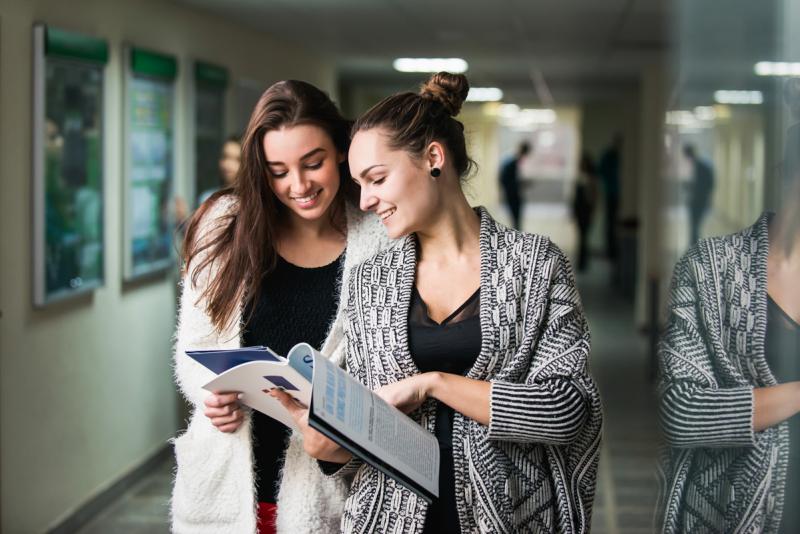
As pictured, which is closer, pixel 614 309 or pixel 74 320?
pixel 74 320

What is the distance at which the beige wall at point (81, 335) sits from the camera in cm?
450

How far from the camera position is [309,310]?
7.80 feet

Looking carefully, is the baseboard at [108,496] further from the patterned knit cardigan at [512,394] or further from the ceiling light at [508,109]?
the ceiling light at [508,109]

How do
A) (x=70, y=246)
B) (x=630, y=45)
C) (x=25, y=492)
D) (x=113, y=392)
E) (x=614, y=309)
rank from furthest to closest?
1. (x=614, y=309)
2. (x=630, y=45)
3. (x=113, y=392)
4. (x=70, y=246)
5. (x=25, y=492)

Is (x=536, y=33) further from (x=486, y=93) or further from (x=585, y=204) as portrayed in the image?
(x=585, y=204)

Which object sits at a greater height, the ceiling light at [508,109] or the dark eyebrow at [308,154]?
the ceiling light at [508,109]

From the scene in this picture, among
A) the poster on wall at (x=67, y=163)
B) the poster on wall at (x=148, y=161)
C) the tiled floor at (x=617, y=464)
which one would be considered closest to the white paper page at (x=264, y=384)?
the tiled floor at (x=617, y=464)

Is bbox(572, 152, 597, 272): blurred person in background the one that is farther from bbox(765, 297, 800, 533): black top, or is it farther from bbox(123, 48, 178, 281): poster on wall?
bbox(765, 297, 800, 533): black top

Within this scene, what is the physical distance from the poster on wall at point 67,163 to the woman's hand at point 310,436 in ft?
9.60

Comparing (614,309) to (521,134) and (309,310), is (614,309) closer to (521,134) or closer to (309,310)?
(309,310)

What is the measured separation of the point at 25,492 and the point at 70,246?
1109mm

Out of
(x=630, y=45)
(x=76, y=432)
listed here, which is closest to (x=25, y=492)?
(x=76, y=432)

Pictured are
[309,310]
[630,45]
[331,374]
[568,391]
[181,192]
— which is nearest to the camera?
[331,374]

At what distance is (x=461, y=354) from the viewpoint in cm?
205
